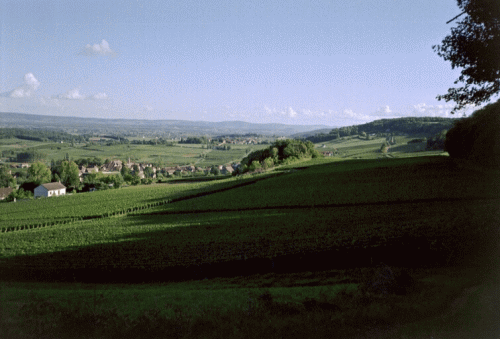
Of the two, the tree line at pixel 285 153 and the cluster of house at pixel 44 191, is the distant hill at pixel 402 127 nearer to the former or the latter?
the tree line at pixel 285 153

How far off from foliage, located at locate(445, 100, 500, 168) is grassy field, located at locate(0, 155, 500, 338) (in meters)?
2.08

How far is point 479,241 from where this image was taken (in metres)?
11.5

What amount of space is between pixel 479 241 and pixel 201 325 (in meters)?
9.57

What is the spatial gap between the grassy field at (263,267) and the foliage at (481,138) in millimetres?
2080

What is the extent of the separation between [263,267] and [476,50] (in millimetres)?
15120

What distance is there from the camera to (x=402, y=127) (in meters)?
110

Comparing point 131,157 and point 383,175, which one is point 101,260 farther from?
point 131,157

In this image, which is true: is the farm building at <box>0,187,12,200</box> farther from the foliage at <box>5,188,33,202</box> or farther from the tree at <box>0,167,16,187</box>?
the tree at <box>0,167,16,187</box>

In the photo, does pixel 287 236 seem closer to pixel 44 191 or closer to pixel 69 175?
pixel 44 191

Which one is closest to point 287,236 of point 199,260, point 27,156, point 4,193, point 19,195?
point 199,260

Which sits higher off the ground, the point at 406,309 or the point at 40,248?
the point at 406,309

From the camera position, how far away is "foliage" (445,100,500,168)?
25017 mm

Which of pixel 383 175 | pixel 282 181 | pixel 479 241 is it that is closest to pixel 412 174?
pixel 383 175

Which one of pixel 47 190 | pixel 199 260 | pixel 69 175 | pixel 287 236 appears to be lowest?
pixel 47 190
